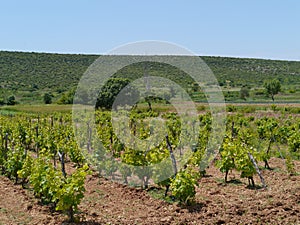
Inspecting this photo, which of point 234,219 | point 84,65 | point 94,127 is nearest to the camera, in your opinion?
point 234,219

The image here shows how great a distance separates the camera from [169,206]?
30.6 ft

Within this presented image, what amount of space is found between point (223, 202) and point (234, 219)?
1.43m

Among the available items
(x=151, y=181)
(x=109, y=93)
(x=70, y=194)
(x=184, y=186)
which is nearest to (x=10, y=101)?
(x=109, y=93)

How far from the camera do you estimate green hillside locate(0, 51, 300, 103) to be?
67.9 metres

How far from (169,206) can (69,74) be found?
76.7 m

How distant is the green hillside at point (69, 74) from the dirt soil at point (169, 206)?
1744 inches

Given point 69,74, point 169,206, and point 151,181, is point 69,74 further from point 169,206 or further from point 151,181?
point 169,206

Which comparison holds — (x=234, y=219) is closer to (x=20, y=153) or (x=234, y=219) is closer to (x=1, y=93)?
(x=20, y=153)

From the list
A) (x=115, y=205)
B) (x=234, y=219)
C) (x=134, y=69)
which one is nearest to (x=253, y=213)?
(x=234, y=219)

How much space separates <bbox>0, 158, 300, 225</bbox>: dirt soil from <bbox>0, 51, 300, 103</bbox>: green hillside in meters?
44.3

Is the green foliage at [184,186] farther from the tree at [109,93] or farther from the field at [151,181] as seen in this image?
the tree at [109,93]

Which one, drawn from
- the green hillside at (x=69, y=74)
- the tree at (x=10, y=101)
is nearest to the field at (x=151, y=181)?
the green hillside at (x=69, y=74)

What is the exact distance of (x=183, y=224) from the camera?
25.7 ft

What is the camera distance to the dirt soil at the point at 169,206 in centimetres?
799
